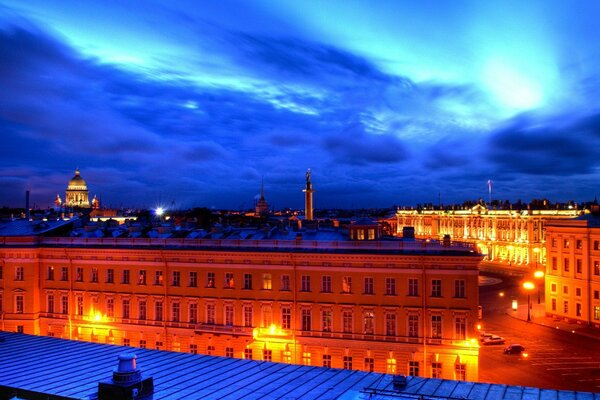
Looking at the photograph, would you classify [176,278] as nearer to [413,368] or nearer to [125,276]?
[125,276]

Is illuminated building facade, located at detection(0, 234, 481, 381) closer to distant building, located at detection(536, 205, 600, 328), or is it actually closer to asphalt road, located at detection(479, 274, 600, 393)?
asphalt road, located at detection(479, 274, 600, 393)

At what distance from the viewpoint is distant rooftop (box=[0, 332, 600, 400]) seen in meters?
18.8

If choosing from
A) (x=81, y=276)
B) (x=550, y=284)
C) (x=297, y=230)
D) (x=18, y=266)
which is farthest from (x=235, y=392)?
(x=550, y=284)

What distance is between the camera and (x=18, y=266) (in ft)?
169

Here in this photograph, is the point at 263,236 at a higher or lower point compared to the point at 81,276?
higher

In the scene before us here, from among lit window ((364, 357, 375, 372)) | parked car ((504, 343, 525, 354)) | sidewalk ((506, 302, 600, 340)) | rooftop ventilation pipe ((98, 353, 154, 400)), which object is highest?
rooftop ventilation pipe ((98, 353, 154, 400))

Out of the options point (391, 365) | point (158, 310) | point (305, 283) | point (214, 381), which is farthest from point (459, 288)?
point (158, 310)

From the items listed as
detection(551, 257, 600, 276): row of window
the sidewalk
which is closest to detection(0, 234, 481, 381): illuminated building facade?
the sidewalk

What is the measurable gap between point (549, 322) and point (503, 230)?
2661 inches

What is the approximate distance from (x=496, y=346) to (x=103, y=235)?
37.3 m

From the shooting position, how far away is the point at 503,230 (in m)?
126

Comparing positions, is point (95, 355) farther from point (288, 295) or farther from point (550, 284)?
point (550, 284)

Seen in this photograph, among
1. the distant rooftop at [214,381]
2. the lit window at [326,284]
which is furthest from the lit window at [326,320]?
the distant rooftop at [214,381]

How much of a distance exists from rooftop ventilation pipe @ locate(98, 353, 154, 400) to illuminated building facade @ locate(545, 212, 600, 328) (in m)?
54.8
